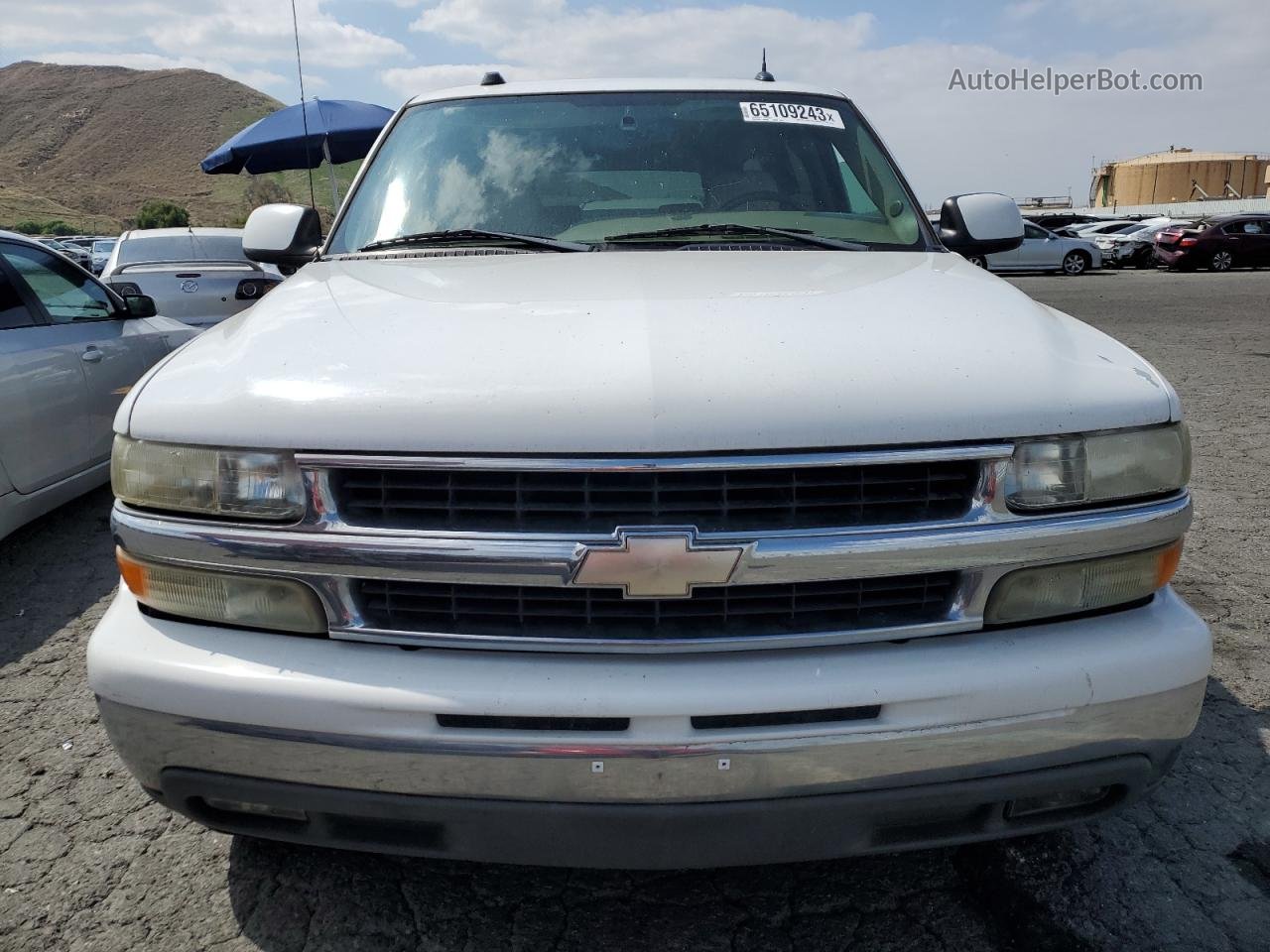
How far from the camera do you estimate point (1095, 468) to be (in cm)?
178

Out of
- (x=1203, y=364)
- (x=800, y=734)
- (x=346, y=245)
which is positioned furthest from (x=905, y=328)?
(x=1203, y=364)

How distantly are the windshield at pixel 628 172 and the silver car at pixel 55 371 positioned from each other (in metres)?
2.27

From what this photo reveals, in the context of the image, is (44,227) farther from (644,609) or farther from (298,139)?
(644,609)

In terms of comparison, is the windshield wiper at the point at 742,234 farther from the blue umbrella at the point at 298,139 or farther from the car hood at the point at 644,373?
the blue umbrella at the point at 298,139

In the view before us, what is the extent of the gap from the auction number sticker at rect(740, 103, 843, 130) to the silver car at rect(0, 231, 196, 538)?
3288mm

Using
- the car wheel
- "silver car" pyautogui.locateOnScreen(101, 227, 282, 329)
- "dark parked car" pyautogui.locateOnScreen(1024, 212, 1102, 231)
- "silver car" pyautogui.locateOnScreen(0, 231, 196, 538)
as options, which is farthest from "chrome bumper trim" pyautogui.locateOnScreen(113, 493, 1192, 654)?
"dark parked car" pyautogui.locateOnScreen(1024, 212, 1102, 231)

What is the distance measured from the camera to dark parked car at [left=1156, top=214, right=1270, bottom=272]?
23125mm

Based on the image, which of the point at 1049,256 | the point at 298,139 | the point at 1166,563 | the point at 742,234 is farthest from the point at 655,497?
the point at 1049,256

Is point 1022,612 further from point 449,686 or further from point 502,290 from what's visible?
point 502,290

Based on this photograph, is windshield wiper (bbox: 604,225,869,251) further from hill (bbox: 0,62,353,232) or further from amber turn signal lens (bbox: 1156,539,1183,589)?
hill (bbox: 0,62,353,232)

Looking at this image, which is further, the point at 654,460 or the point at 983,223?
the point at 983,223

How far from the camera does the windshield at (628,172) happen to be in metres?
2.89

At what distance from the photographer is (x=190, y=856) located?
7.68ft

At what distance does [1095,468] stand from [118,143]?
431 ft
